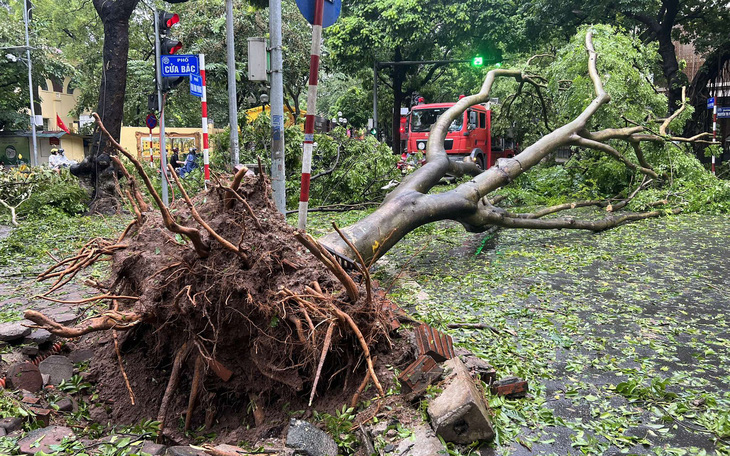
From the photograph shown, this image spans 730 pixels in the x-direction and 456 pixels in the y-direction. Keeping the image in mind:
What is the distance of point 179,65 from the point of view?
9.21 metres

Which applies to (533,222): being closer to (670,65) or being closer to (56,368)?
(56,368)

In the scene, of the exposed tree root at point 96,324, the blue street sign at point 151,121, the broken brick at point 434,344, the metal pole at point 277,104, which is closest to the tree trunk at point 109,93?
the blue street sign at point 151,121

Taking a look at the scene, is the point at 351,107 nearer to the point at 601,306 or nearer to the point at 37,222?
the point at 37,222

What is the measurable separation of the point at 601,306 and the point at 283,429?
3.03 m

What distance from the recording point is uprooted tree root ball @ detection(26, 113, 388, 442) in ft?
10.0

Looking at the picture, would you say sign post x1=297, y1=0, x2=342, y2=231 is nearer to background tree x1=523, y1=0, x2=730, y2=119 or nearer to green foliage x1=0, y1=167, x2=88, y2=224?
green foliage x1=0, y1=167, x2=88, y2=224

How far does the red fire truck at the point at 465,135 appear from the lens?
17.7 metres

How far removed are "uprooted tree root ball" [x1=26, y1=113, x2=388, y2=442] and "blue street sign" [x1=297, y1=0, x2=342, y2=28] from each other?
83.3 inches

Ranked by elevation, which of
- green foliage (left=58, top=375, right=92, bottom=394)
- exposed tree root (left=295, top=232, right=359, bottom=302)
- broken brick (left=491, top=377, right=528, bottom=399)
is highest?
exposed tree root (left=295, top=232, right=359, bottom=302)

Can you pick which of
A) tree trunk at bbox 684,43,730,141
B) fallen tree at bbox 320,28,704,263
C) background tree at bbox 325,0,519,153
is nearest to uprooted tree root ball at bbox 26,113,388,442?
fallen tree at bbox 320,28,704,263

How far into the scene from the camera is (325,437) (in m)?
Result: 2.57

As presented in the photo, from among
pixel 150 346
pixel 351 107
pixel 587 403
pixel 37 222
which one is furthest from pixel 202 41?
pixel 587 403

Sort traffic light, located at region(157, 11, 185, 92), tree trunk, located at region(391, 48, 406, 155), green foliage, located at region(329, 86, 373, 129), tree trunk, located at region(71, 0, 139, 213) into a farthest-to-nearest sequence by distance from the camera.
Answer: green foliage, located at region(329, 86, 373, 129), tree trunk, located at region(391, 48, 406, 155), tree trunk, located at region(71, 0, 139, 213), traffic light, located at region(157, 11, 185, 92)

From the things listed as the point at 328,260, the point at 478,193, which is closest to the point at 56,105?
the point at 478,193
